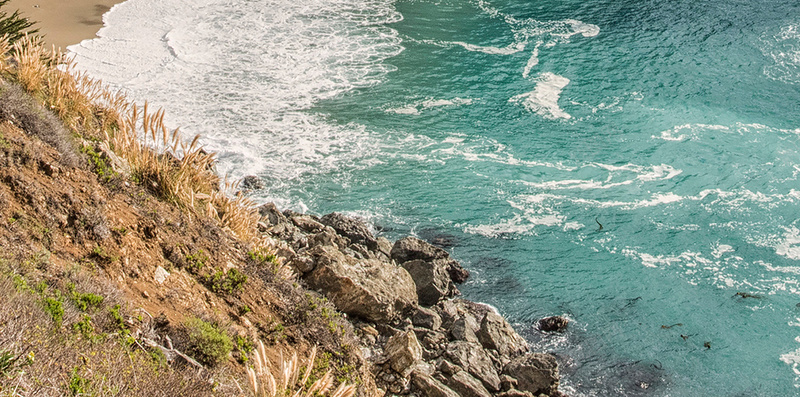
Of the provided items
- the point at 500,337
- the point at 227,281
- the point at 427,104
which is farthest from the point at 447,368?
the point at 427,104

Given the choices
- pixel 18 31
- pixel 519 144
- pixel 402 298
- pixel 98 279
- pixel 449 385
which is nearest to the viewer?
pixel 98 279

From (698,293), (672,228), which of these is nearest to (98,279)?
(698,293)

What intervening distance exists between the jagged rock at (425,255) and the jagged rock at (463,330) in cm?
254

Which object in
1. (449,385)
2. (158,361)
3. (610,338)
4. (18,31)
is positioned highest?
(18,31)

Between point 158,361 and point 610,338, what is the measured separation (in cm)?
1170

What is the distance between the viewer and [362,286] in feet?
37.3

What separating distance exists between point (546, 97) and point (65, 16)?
23.4m

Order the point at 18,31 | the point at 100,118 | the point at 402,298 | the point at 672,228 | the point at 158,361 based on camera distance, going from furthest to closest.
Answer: the point at 672,228, the point at 18,31, the point at 402,298, the point at 100,118, the point at 158,361

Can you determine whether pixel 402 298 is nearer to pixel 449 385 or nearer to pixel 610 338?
pixel 449 385

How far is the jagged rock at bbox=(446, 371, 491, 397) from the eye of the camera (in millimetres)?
10672

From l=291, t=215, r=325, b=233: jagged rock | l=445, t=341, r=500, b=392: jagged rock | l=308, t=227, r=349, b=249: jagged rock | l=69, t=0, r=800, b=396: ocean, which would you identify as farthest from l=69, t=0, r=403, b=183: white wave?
l=445, t=341, r=500, b=392: jagged rock

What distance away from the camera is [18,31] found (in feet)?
46.8

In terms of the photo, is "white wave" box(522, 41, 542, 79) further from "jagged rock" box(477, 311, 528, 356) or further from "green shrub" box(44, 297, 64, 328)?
"green shrub" box(44, 297, 64, 328)

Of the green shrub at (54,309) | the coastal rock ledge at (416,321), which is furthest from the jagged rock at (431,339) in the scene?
the green shrub at (54,309)
